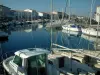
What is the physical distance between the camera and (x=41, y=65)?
873cm

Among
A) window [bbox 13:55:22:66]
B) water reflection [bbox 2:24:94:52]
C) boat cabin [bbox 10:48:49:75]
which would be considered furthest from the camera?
water reflection [bbox 2:24:94:52]

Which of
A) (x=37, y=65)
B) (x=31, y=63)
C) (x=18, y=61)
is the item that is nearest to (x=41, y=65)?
(x=37, y=65)

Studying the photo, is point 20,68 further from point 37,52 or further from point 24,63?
point 37,52

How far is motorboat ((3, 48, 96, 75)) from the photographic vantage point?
8.48 meters

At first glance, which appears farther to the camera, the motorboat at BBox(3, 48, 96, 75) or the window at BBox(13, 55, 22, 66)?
the window at BBox(13, 55, 22, 66)

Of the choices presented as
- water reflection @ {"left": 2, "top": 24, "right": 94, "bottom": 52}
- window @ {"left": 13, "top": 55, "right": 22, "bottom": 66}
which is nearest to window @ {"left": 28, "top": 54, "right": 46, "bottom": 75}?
window @ {"left": 13, "top": 55, "right": 22, "bottom": 66}

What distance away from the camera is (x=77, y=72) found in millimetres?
10219

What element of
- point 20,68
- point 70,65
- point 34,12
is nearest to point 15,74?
point 20,68

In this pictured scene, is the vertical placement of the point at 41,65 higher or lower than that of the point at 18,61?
lower

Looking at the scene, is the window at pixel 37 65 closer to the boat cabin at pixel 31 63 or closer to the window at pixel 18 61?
the boat cabin at pixel 31 63

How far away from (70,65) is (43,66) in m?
2.26

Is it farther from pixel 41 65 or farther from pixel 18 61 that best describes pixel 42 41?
pixel 41 65

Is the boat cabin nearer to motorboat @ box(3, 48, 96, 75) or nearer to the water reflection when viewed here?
motorboat @ box(3, 48, 96, 75)

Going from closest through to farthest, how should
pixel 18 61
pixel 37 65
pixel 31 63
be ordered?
pixel 31 63 < pixel 37 65 < pixel 18 61
